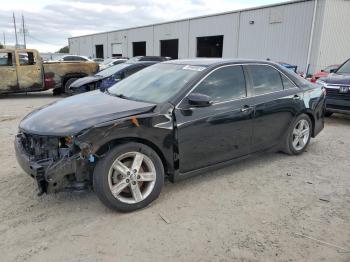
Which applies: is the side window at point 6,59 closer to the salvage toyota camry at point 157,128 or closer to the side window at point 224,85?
the salvage toyota camry at point 157,128

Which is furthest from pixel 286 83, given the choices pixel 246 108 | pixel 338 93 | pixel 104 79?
pixel 104 79

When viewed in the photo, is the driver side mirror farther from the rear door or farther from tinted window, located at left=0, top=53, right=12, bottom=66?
tinted window, located at left=0, top=53, right=12, bottom=66

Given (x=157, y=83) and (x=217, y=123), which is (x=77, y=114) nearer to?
(x=157, y=83)

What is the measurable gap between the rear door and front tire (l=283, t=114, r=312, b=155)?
164 millimetres

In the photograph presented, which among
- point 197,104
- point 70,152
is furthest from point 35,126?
point 197,104

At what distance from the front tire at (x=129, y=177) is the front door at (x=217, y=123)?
0.40 metres

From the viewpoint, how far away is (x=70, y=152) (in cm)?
325

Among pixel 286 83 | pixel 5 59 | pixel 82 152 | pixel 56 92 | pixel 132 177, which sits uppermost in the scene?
pixel 5 59

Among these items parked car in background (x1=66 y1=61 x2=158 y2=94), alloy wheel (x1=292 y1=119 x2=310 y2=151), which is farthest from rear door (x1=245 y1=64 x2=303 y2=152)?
parked car in background (x1=66 y1=61 x2=158 y2=94)

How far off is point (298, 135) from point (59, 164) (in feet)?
12.6

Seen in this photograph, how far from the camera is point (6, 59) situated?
40.1 ft

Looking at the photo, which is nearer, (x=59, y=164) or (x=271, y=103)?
(x=59, y=164)

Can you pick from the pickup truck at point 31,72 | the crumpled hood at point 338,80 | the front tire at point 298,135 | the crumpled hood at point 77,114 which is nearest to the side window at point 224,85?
the crumpled hood at point 77,114

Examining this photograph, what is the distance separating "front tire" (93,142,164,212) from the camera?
335 centimetres
